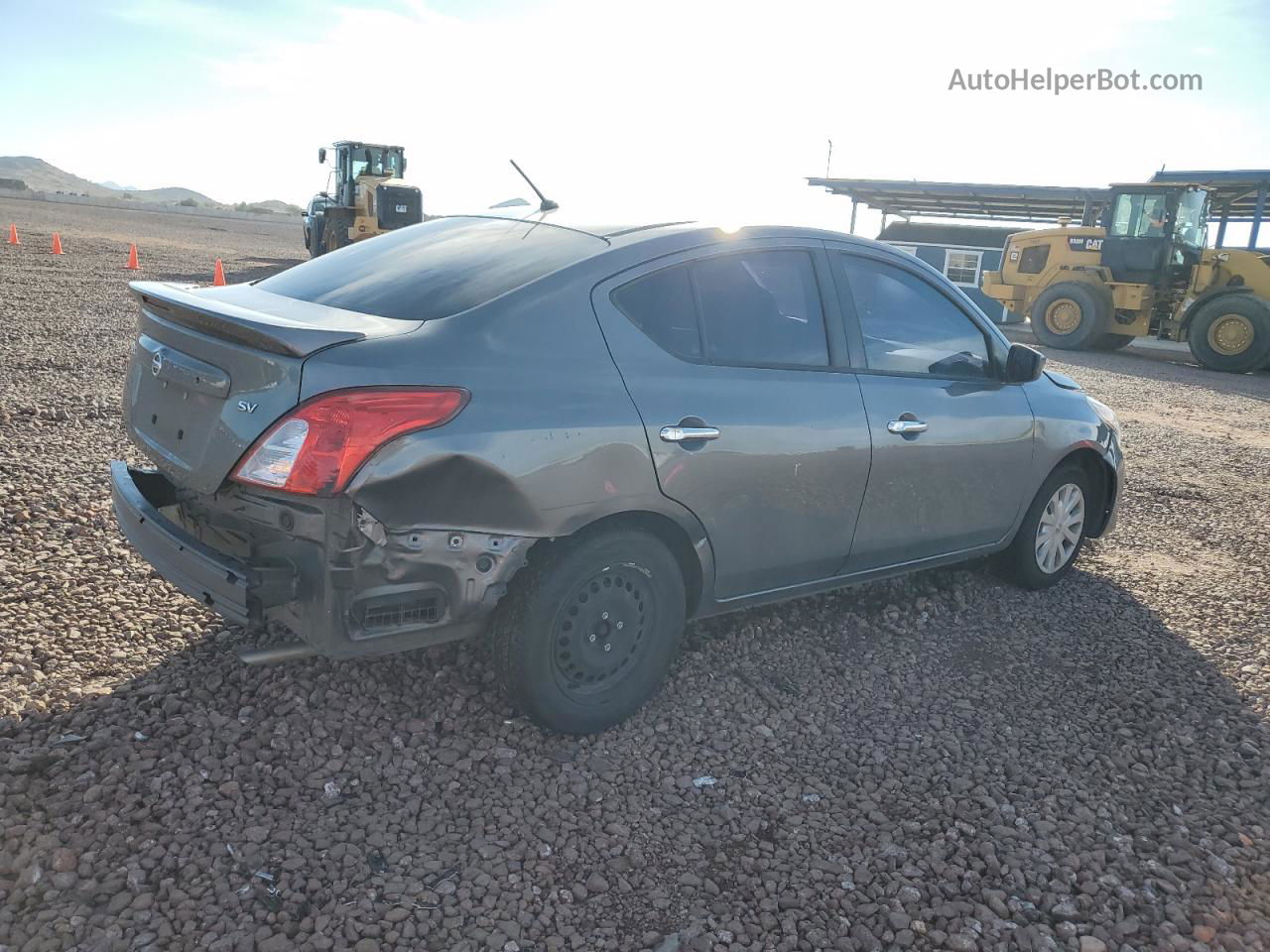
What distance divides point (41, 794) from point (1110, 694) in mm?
3756

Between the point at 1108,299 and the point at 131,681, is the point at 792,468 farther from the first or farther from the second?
the point at 1108,299

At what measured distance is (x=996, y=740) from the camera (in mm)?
3451

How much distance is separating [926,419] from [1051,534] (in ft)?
4.44

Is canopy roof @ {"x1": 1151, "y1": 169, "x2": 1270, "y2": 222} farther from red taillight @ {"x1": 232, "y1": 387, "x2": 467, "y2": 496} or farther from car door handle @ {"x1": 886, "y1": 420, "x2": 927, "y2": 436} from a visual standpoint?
red taillight @ {"x1": 232, "y1": 387, "x2": 467, "y2": 496}

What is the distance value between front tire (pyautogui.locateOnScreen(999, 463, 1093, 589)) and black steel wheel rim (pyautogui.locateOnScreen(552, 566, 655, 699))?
92.5 inches

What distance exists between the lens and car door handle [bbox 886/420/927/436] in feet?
12.5

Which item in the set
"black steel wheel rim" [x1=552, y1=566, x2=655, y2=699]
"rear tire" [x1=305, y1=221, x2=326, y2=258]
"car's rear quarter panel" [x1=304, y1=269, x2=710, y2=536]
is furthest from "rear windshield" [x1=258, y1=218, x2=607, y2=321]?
"rear tire" [x1=305, y1=221, x2=326, y2=258]

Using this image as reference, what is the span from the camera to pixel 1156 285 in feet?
56.6

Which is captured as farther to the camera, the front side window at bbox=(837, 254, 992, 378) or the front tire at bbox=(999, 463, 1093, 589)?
the front tire at bbox=(999, 463, 1093, 589)

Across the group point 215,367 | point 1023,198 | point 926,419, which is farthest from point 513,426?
point 1023,198

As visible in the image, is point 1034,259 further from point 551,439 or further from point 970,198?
point 551,439

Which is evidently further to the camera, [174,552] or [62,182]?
[62,182]

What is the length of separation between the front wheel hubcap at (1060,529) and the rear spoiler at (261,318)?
3376 millimetres

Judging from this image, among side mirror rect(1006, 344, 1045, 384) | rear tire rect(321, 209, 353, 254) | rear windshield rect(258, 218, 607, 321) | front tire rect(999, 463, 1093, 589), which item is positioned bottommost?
front tire rect(999, 463, 1093, 589)
